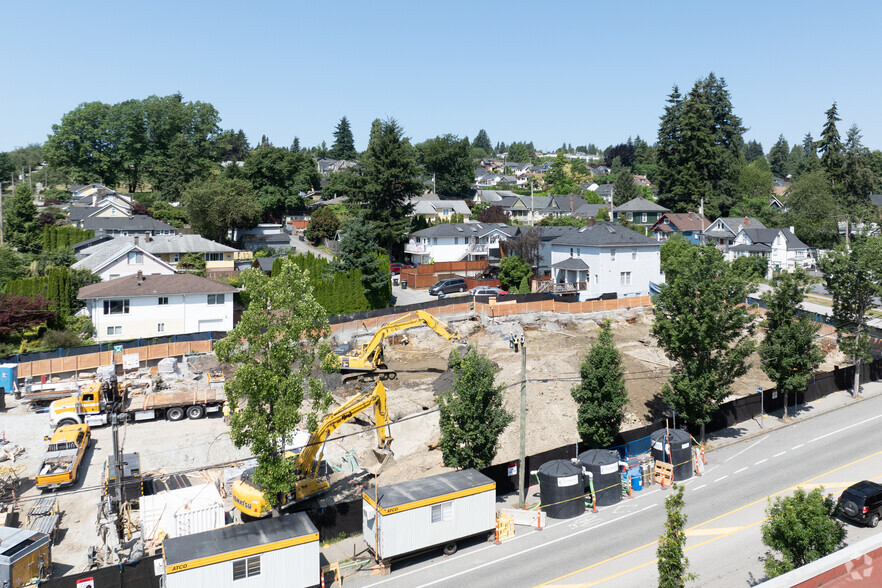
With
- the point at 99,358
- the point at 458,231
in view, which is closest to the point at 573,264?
the point at 458,231

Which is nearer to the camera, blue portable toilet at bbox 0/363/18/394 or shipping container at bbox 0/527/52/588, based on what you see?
shipping container at bbox 0/527/52/588

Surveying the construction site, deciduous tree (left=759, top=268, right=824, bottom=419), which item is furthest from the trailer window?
deciduous tree (left=759, top=268, right=824, bottom=419)

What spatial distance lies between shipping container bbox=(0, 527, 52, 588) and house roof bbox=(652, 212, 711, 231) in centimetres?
8962

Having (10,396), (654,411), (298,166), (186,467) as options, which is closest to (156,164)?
(298,166)

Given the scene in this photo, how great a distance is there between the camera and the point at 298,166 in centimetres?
10006

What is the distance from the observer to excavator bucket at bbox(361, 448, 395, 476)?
3072cm

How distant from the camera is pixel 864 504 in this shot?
24031 millimetres

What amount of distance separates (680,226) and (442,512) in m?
82.6

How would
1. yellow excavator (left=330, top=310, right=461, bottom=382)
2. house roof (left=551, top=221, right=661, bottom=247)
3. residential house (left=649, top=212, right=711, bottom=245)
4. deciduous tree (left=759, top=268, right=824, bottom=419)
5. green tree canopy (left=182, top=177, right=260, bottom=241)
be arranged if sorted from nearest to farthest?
deciduous tree (left=759, top=268, right=824, bottom=419), yellow excavator (left=330, top=310, right=461, bottom=382), house roof (left=551, top=221, right=661, bottom=247), green tree canopy (left=182, top=177, right=260, bottom=241), residential house (left=649, top=212, right=711, bottom=245)

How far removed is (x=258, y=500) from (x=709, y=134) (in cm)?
9583

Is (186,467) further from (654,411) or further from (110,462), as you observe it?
(654,411)

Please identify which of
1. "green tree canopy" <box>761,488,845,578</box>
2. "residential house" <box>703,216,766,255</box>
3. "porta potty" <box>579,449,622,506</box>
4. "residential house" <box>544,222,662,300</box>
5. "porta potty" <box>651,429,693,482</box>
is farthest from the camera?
"residential house" <box>703,216,766,255</box>

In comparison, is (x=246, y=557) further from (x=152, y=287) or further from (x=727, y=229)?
(x=727, y=229)

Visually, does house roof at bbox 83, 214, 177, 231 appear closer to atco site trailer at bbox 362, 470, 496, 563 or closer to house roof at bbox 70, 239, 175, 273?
house roof at bbox 70, 239, 175, 273
